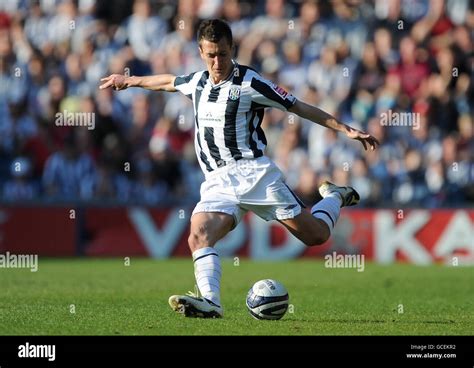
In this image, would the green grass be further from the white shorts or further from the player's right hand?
the player's right hand

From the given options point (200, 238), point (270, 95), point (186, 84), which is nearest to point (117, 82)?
point (186, 84)

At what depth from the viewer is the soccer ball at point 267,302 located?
9.72 metres

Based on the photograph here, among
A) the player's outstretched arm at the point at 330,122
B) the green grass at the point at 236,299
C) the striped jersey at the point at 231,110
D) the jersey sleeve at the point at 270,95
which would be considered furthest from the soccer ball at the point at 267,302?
the jersey sleeve at the point at 270,95

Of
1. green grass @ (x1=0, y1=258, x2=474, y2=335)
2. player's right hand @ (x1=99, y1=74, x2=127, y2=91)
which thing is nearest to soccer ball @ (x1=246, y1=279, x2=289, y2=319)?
green grass @ (x1=0, y1=258, x2=474, y2=335)

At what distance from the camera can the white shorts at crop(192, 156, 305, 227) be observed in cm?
999

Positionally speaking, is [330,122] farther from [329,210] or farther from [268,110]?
[268,110]

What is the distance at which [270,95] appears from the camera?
9836mm

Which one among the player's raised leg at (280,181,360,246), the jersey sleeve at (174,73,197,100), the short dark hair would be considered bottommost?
the player's raised leg at (280,181,360,246)

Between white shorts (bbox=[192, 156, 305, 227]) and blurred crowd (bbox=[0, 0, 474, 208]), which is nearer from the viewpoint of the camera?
white shorts (bbox=[192, 156, 305, 227])

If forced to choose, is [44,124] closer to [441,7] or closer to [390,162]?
[390,162]

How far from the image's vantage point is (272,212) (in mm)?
10164

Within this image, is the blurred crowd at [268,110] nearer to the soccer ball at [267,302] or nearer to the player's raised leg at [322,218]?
the player's raised leg at [322,218]
